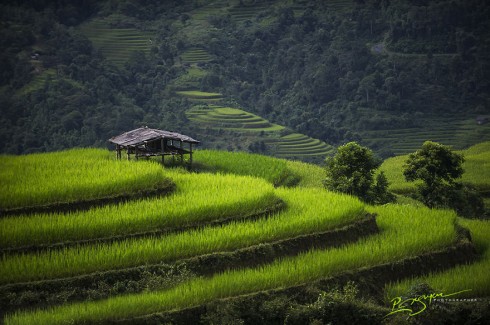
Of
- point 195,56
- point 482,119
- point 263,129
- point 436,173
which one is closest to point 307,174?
point 436,173

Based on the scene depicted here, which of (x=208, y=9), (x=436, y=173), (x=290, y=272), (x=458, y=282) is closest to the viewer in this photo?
(x=290, y=272)

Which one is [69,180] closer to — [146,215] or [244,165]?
[146,215]

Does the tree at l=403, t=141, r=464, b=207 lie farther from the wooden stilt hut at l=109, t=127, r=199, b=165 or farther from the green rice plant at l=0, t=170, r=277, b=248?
the wooden stilt hut at l=109, t=127, r=199, b=165

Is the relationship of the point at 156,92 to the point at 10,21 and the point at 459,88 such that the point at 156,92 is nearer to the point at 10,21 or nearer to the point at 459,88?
the point at 10,21

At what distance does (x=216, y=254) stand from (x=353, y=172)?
8111 mm

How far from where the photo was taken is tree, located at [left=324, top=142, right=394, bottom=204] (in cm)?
2296

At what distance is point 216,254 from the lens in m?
16.0

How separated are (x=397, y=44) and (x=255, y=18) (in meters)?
16.3

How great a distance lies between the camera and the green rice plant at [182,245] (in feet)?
48.4

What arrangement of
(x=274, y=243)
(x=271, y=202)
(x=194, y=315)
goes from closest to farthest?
(x=194, y=315) < (x=274, y=243) < (x=271, y=202)

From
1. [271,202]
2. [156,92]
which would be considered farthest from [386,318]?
[156,92]

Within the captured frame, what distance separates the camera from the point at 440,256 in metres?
17.8

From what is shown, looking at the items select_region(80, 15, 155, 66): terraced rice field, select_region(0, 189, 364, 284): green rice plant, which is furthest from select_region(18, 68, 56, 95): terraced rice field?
select_region(0, 189, 364, 284): green rice plant
